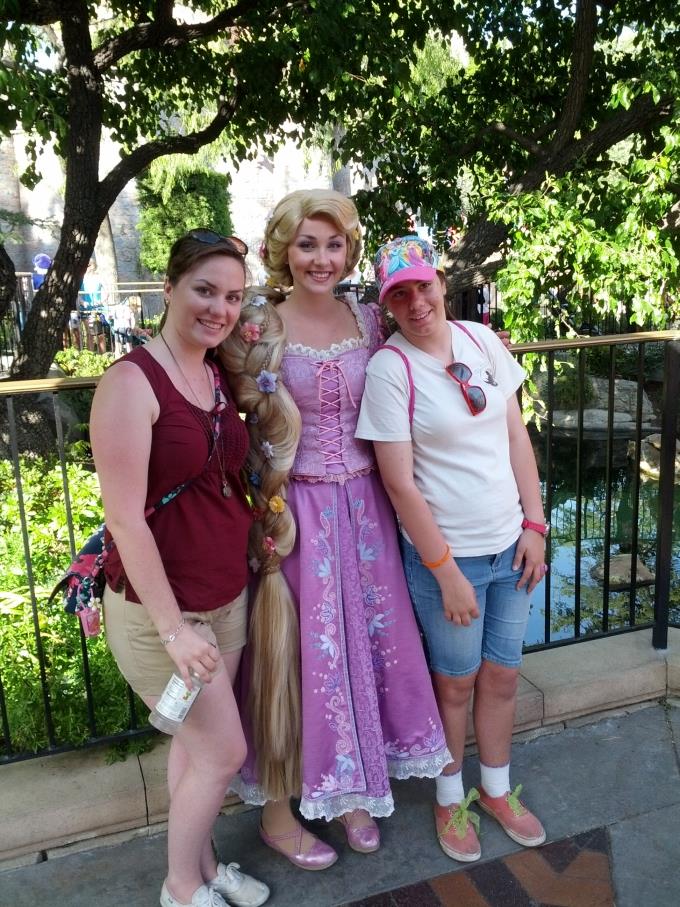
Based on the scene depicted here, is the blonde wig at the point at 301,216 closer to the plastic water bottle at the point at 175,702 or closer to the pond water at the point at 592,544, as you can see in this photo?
the plastic water bottle at the point at 175,702

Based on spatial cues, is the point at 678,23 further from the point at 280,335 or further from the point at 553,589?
the point at 280,335

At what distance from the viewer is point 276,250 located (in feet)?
6.28

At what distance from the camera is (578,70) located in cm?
604

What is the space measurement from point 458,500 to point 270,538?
1.56 feet

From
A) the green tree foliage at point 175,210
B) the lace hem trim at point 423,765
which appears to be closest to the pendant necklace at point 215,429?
the lace hem trim at point 423,765

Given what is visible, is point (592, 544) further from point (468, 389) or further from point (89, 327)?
point (89, 327)

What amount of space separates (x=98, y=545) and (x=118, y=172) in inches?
244

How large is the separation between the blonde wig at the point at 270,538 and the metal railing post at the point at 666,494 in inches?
55.8

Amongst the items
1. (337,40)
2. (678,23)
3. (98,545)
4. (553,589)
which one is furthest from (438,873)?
(678,23)

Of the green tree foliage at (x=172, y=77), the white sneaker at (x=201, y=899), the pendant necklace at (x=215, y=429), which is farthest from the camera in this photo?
the green tree foliage at (x=172, y=77)

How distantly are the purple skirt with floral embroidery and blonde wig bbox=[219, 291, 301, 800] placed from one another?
0.05 meters

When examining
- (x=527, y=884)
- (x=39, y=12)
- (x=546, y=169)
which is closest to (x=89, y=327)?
(x=39, y=12)

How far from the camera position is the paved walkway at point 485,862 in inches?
74.1

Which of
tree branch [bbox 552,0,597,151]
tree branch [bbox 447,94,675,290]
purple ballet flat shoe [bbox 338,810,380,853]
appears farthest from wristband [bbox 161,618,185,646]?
tree branch [bbox 552,0,597,151]
